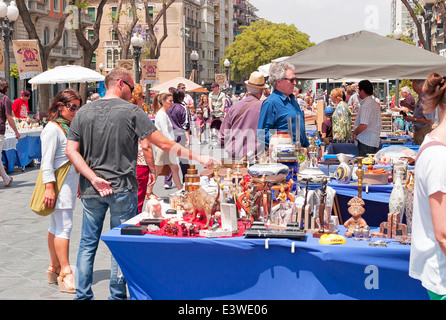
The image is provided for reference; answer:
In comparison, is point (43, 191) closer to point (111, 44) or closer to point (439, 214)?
point (439, 214)

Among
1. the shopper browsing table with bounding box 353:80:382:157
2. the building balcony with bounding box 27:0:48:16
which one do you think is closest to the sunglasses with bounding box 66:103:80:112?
the shopper browsing table with bounding box 353:80:382:157

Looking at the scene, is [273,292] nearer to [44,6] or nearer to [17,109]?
[17,109]

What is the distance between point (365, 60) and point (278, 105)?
2897mm

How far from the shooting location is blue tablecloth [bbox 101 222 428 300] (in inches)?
147

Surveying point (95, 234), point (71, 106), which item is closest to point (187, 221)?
point (95, 234)

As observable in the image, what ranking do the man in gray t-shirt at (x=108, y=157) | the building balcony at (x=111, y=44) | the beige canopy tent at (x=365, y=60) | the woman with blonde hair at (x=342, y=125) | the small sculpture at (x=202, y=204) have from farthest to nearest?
the building balcony at (x=111, y=44)
the woman with blonde hair at (x=342, y=125)
the beige canopy tent at (x=365, y=60)
the man in gray t-shirt at (x=108, y=157)
the small sculpture at (x=202, y=204)

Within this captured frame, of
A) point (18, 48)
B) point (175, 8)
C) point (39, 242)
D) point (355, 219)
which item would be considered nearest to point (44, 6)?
point (175, 8)

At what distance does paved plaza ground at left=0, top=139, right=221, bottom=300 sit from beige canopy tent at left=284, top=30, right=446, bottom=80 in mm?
1897

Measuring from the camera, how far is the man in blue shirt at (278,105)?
583 centimetres

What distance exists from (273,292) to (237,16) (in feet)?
447

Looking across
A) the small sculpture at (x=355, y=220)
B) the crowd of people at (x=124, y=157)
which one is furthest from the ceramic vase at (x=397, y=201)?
the crowd of people at (x=124, y=157)

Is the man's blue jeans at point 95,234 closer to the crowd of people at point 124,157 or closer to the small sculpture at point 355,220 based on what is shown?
the crowd of people at point 124,157

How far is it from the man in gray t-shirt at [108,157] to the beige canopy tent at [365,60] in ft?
13.1

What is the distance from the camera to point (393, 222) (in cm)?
403
